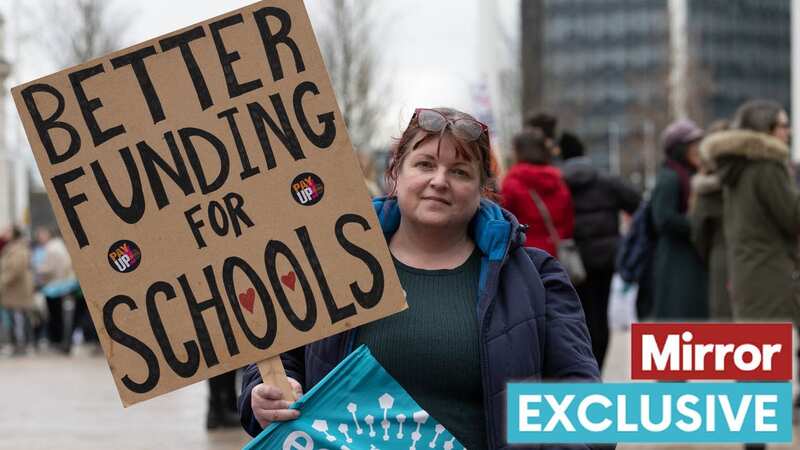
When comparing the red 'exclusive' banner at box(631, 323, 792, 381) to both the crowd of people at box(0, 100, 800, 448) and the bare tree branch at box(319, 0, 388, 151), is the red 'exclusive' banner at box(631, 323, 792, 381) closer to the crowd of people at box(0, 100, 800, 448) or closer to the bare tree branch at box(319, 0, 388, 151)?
the crowd of people at box(0, 100, 800, 448)

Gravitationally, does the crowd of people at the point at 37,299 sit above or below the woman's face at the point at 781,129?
below

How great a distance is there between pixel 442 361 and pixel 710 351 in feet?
4.40

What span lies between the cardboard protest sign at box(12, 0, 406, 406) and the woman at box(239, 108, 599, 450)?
132mm

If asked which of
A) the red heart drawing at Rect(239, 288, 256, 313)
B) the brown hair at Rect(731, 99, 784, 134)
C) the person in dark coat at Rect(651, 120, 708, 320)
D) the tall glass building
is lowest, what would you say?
the tall glass building

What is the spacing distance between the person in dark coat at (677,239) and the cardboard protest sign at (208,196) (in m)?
6.60

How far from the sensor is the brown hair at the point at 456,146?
4.10m

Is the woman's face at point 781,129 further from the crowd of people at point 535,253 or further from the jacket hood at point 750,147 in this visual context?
the jacket hood at point 750,147

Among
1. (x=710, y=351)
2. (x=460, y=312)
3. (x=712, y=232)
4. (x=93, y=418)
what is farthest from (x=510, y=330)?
(x=93, y=418)

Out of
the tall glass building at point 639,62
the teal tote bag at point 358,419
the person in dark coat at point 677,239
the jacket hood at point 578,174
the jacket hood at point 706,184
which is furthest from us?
the tall glass building at point 639,62

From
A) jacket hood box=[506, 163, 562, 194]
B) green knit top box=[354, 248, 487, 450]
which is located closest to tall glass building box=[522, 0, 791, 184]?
jacket hood box=[506, 163, 562, 194]

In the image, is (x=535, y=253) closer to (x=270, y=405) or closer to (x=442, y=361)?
(x=442, y=361)

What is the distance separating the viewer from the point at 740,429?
4059 mm

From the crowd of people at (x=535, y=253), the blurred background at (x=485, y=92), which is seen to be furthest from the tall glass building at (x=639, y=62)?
the crowd of people at (x=535, y=253)

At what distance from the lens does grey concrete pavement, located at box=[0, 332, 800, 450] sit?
34.5ft
